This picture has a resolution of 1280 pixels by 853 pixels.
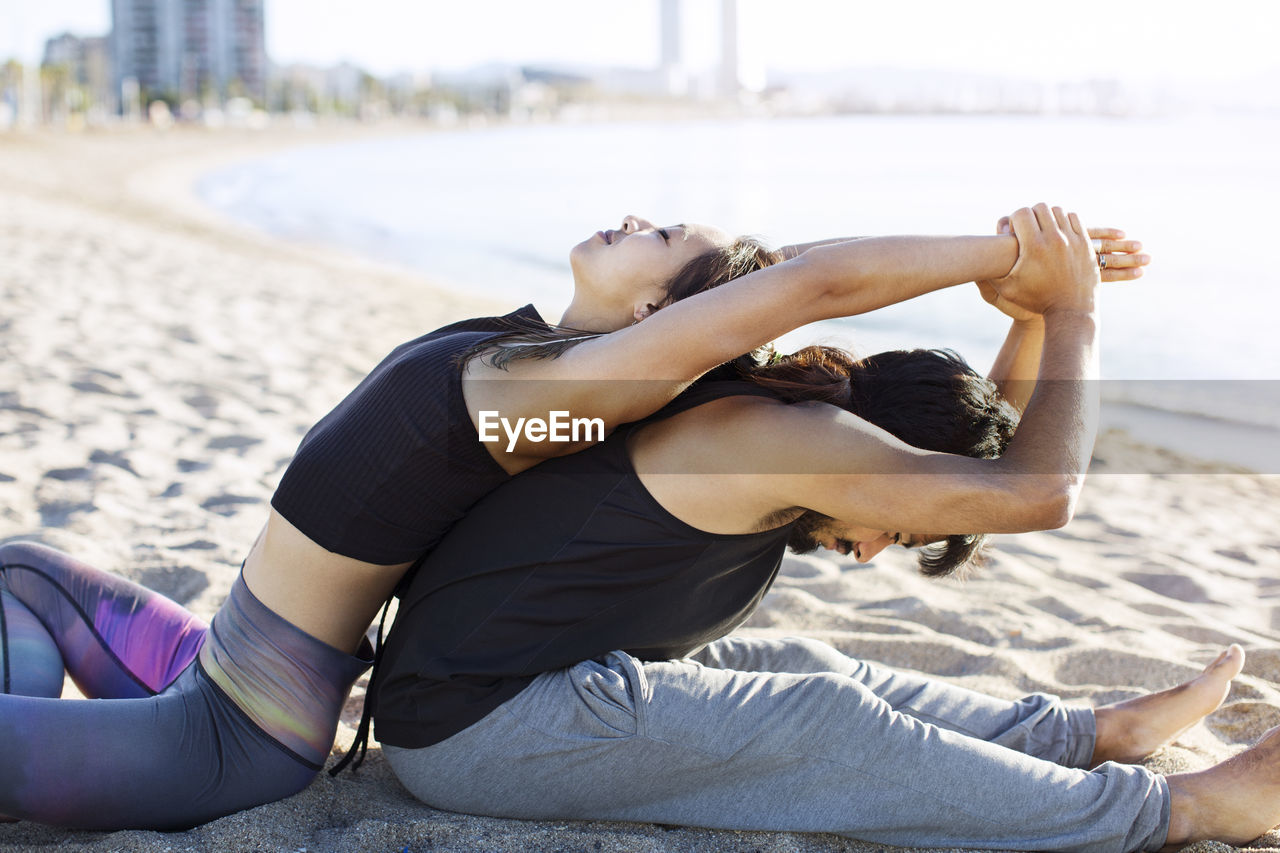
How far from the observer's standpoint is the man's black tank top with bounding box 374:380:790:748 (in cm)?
183

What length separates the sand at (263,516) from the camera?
198 cm

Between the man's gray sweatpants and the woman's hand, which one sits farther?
the woman's hand

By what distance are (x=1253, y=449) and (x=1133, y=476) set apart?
140cm

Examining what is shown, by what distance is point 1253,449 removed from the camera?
246 inches

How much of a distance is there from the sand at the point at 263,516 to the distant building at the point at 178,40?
119 m

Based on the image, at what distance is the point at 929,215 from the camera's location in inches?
851

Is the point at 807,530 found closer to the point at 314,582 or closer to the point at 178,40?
the point at 314,582

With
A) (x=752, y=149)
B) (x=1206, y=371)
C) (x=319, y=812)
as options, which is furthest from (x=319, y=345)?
(x=752, y=149)

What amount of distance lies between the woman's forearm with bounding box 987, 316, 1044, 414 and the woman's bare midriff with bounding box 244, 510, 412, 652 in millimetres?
1297

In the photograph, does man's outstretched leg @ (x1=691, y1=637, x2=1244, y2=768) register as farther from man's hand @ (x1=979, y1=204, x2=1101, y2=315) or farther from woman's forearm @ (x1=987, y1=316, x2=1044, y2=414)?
man's hand @ (x1=979, y1=204, x2=1101, y2=315)

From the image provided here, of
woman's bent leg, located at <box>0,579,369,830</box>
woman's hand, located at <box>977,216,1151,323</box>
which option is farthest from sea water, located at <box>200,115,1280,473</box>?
woman's bent leg, located at <box>0,579,369,830</box>

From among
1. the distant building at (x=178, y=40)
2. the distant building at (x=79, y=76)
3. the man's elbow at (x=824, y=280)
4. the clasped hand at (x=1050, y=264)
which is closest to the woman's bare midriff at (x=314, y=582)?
the man's elbow at (x=824, y=280)

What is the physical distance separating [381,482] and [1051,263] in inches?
48.7

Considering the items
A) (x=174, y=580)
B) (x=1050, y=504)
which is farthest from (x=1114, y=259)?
(x=174, y=580)
